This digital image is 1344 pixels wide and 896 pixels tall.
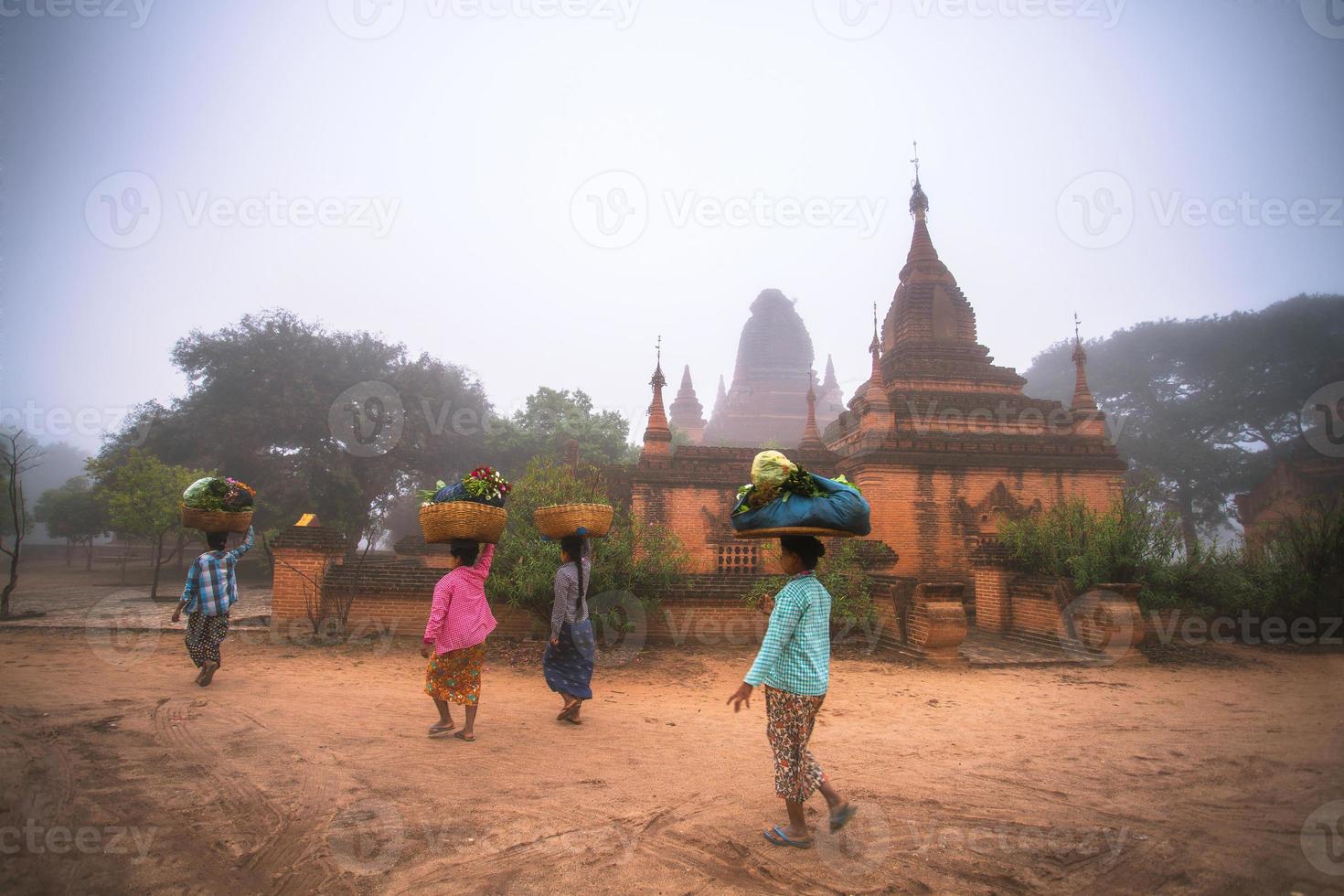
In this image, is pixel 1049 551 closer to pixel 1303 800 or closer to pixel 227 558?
pixel 1303 800

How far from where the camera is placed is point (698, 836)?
3439 millimetres

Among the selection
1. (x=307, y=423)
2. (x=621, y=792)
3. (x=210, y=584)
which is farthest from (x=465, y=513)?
(x=307, y=423)

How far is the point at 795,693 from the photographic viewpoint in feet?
11.4

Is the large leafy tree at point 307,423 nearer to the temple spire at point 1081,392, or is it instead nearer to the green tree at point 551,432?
the green tree at point 551,432

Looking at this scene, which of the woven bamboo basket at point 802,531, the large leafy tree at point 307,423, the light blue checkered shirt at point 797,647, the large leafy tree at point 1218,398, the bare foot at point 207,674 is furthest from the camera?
the large leafy tree at point 1218,398

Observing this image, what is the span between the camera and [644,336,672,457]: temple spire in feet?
54.5

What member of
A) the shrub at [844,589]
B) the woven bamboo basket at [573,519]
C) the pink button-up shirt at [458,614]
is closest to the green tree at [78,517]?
the shrub at [844,589]

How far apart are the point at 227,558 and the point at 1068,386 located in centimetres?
4920

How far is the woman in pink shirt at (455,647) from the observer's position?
5.07 meters

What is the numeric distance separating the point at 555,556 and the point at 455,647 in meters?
3.69

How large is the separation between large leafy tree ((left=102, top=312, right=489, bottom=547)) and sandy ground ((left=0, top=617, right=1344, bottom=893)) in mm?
18860

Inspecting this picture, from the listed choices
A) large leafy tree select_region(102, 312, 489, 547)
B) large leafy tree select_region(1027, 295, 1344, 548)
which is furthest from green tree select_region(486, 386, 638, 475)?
large leafy tree select_region(1027, 295, 1344, 548)

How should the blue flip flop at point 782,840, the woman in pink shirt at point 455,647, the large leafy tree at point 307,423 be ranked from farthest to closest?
the large leafy tree at point 307,423 < the woman in pink shirt at point 455,647 < the blue flip flop at point 782,840

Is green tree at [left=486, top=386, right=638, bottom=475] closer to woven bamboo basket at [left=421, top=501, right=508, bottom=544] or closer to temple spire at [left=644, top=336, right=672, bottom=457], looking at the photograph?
temple spire at [left=644, top=336, right=672, bottom=457]
